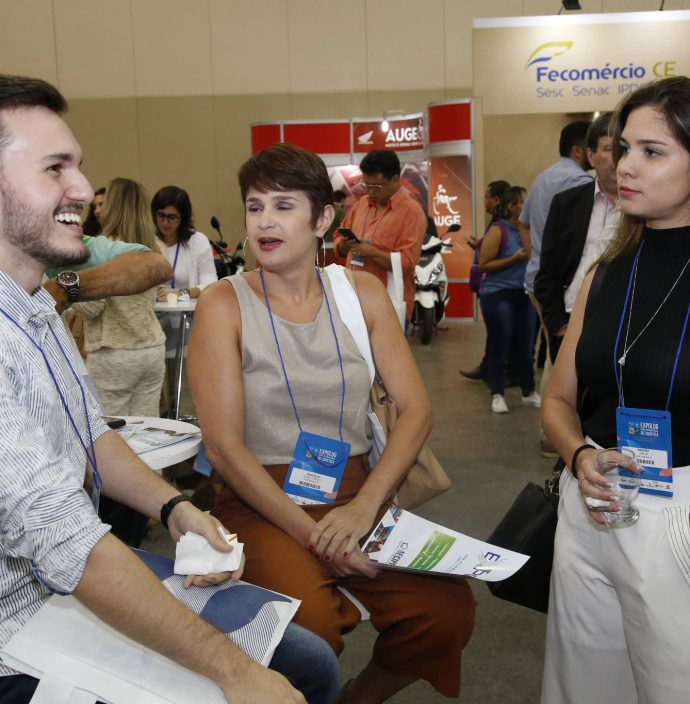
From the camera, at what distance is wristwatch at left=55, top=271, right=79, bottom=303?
220cm

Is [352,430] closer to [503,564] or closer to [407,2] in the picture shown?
[503,564]

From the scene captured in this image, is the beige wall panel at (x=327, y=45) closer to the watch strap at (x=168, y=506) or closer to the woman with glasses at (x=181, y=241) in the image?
the woman with glasses at (x=181, y=241)

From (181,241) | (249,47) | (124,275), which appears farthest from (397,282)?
(249,47)

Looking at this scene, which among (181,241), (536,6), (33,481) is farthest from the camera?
(536,6)

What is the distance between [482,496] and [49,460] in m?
3.13

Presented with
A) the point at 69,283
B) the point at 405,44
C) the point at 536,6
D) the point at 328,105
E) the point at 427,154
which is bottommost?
the point at 69,283

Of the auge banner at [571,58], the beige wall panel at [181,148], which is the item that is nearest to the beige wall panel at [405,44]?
the beige wall panel at [181,148]

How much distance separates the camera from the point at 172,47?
1221 centimetres

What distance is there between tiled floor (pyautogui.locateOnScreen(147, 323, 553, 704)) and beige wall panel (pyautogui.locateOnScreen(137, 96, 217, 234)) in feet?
19.0

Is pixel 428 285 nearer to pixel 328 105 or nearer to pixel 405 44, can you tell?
pixel 328 105

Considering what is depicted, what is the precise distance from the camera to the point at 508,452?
4.75 m

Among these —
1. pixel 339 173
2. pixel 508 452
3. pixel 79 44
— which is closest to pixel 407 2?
pixel 339 173

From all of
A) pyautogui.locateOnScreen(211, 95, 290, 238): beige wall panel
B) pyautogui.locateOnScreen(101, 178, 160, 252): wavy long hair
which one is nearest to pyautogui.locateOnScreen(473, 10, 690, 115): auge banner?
pyautogui.locateOnScreen(101, 178, 160, 252): wavy long hair

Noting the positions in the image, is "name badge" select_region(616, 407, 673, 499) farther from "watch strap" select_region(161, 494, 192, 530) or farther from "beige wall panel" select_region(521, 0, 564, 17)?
"beige wall panel" select_region(521, 0, 564, 17)
